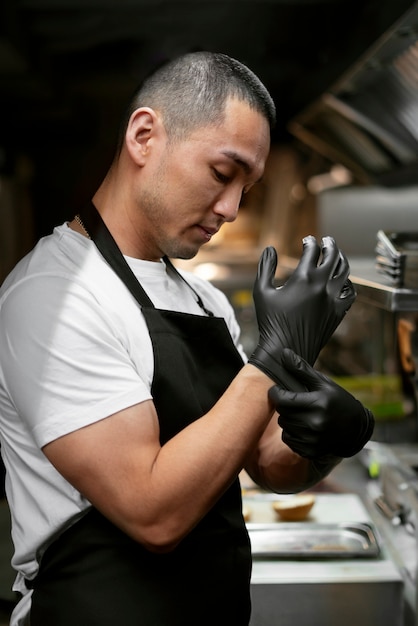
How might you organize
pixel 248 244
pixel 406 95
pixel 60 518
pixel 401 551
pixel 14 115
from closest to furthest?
pixel 60 518 → pixel 401 551 → pixel 406 95 → pixel 14 115 → pixel 248 244

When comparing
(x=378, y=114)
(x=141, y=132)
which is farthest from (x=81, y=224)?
(x=378, y=114)

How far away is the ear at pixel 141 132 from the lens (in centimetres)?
144

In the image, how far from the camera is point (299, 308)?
4.45 ft

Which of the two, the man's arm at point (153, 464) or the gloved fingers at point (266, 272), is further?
the gloved fingers at point (266, 272)

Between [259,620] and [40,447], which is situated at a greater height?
[40,447]

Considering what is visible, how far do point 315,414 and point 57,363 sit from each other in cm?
45

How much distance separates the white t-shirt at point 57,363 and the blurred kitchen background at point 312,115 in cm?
71

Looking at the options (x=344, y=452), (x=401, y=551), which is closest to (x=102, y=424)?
(x=344, y=452)

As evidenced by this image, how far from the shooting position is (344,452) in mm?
1434

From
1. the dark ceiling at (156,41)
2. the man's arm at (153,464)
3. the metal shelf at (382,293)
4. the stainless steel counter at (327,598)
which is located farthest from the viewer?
the dark ceiling at (156,41)

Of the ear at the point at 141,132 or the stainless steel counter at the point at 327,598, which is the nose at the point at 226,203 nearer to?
the ear at the point at 141,132

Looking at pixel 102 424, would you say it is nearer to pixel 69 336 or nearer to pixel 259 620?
pixel 69 336

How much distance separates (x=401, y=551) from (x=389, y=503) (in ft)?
0.88

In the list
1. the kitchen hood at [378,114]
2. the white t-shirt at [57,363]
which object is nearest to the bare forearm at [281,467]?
the white t-shirt at [57,363]
